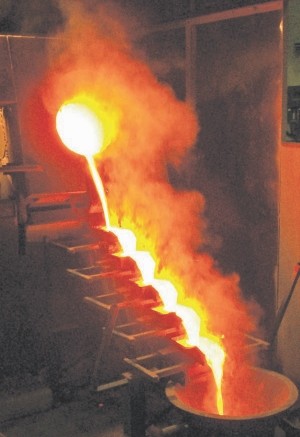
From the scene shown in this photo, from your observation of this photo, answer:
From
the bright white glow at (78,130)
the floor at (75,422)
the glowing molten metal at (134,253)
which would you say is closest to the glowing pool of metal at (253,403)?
the glowing molten metal at (134,253)

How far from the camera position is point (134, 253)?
11.7 ft

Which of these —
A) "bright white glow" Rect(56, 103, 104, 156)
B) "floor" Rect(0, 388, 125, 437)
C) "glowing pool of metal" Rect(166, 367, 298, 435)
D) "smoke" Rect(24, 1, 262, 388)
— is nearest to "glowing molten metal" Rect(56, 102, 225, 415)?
"bright white glow" Rect(56, 103, 104, 156)

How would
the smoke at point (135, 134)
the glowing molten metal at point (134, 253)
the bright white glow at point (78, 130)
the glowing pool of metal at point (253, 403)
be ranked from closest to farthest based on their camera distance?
the glowing pool of metal at point (253, 403) → the glowing molten metal at point (134, 253) → the bright white glow at point (78, 130) → the smoke at point (135, 134)

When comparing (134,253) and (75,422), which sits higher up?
(134,253)

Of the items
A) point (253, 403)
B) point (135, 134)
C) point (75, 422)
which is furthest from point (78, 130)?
point (253, 403)

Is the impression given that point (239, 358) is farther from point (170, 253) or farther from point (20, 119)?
point (20, 119)

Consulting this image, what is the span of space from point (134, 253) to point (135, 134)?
4.47ft

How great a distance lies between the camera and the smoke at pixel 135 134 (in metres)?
4.52

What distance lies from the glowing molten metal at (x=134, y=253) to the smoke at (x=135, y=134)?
1.06 feet

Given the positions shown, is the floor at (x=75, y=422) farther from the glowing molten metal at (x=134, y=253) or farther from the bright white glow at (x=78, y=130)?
the bright white glow at (x=78, y=130)

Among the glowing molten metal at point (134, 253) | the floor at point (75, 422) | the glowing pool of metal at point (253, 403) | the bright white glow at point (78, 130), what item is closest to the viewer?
the glowing pool of metal at point (253, 403)

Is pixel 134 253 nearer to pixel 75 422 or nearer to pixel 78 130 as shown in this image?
pixel 78 130

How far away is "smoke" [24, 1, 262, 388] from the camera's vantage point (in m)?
4.52

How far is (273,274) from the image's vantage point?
4.17 metres
